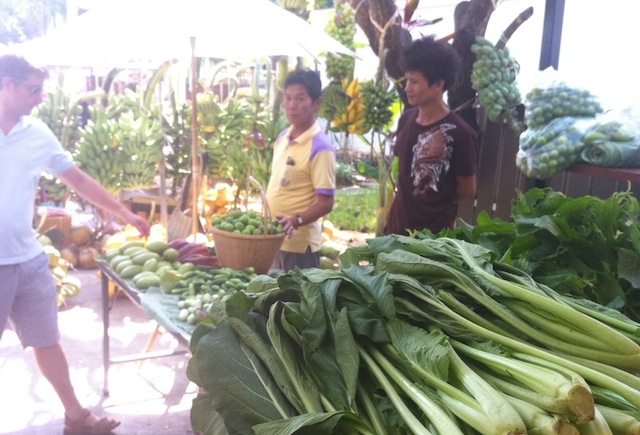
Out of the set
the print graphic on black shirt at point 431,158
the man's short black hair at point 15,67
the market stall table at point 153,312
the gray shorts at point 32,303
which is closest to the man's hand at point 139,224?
the market stall table at point 153,312

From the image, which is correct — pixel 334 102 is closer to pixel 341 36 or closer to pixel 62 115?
pixel 341 36

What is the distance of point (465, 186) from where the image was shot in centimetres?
323

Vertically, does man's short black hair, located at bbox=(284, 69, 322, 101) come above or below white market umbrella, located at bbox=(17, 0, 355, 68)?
below

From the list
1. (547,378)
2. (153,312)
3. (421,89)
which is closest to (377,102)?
(421,89)

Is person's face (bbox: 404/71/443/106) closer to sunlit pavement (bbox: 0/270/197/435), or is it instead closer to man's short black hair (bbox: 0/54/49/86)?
man's short black hair (bbox: 0/54/49/86)

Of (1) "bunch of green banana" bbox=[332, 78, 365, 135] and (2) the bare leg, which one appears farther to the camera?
(1) "bunch of green banana" bbox=[332, 78, 365, 135]

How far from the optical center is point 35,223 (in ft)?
20.4

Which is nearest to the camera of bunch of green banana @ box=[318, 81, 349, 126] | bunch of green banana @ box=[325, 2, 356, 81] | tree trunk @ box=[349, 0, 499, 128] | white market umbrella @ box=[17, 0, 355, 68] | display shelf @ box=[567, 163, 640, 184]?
display shelf @ box=[567, 163, 640, 184]

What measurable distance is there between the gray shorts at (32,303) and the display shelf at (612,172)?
2.79m

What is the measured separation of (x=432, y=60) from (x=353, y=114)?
1393 mm

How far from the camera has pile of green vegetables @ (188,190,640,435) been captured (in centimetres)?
86

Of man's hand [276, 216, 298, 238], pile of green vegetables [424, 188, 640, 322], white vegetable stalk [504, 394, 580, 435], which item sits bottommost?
man's hand [276, 216, 298, 238]

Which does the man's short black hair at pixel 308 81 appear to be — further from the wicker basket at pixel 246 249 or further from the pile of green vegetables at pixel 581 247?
the pile of green vegetables at pixel 581 247

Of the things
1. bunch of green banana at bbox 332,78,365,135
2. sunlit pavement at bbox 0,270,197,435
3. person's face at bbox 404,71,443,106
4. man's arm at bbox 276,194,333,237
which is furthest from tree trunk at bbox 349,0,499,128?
sunlit pavement at bbox 0,270,197,435
